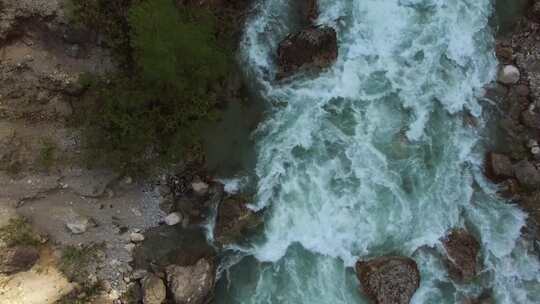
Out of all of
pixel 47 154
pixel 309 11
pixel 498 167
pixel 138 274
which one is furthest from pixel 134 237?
pixel 498 167

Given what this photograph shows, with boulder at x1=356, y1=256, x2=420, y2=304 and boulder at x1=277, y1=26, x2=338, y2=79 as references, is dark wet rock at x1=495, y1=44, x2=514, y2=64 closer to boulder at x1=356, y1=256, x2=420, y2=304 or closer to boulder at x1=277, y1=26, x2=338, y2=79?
boulder at x1=277, y1=26, x2=338, y2=79

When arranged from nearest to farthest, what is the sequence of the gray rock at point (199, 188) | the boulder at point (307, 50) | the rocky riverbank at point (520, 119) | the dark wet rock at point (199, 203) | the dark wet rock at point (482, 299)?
1. the dark wet rock at point (482, 299)
2. the dark wet rock at point (199, 203)
3. the gray rock at point (199, 188)
4. the rocky riverbank at point (520, 119)
5. the boulder at point (307, 50)

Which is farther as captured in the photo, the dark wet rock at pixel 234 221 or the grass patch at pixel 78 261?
the dark wet rock at pixel 234 221

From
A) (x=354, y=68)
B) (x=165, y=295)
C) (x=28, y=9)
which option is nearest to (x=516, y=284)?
(x=354, y=68)

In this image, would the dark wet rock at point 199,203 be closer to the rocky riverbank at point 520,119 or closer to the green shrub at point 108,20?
the green shrub at point 108,20

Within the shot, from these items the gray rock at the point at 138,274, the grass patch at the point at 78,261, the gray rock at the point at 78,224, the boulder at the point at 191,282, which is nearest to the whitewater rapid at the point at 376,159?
the boulder at the point at 191,282

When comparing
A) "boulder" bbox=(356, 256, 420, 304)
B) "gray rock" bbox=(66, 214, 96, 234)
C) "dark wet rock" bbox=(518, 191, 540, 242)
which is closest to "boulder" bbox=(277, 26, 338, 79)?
"boulder" bbox=(356, 256, 420, 304)

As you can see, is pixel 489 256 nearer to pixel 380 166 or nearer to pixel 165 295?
pixel 380 166
